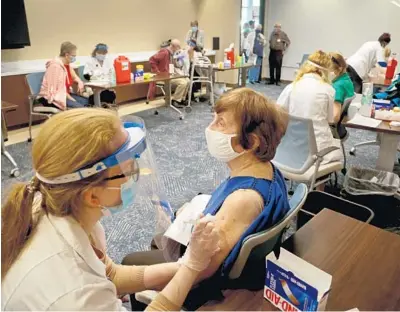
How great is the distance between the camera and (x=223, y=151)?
1.38 metres

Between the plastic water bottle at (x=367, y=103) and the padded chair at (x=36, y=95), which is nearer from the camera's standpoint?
the plastic water bottle at (x=367, y=103)

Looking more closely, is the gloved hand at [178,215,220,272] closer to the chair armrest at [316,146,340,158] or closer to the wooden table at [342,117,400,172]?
the chair armrest at [316,146,340,158]

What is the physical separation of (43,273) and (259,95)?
89 centimetres

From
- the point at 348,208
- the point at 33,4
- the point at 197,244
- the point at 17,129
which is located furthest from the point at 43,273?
the point at 33,4

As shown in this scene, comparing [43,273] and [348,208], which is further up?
[43,273]

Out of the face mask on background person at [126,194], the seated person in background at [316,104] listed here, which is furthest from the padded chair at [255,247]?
the seated person in background at [316,104]

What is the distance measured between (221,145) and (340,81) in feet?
7.51

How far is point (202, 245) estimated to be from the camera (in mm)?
1024

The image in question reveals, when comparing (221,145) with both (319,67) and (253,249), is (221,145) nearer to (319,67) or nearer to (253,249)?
(253,249)

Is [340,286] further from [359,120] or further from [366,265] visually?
[359,120]

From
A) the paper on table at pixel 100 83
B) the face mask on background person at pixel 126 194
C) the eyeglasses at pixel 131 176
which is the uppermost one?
the eyeglasses at pixel 131 176

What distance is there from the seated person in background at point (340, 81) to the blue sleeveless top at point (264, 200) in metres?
2.20

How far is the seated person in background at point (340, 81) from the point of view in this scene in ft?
10.5

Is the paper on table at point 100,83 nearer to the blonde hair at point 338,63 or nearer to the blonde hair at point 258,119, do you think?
the blonde hair at point 338,63
